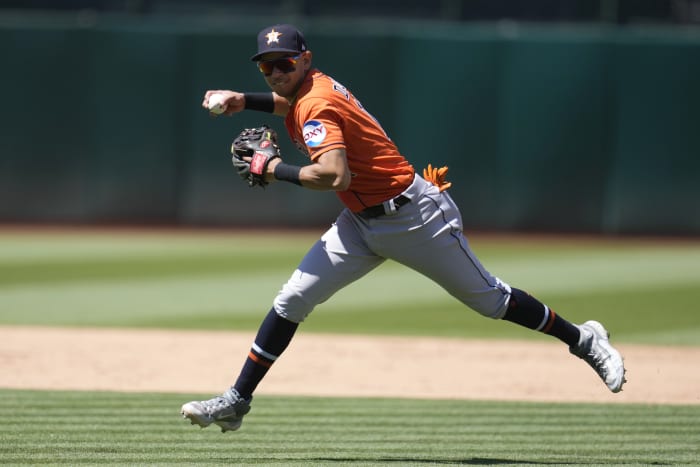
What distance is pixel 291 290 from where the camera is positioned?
16.2 feet

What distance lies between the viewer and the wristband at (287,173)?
15.4 feet

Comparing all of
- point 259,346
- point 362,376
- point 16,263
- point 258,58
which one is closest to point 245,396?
point 259,346

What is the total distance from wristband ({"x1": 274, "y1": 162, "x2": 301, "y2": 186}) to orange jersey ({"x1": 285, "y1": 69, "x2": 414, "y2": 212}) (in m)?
0.10

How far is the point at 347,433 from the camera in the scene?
5.66 m

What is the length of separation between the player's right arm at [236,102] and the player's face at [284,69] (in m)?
0.33

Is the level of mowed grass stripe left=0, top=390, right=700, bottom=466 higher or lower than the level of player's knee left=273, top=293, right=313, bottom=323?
lower

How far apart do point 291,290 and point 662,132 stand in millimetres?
11119

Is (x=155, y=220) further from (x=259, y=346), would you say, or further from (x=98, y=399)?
(x=259, y=346)

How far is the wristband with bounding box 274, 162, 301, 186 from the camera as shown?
15.4 ft

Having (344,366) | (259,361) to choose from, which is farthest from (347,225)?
(344,366)

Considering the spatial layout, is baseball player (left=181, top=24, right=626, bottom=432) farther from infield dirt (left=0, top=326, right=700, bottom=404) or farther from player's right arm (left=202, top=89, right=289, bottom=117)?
infield dirt (left=0, top=326, right=700, bottom=404)

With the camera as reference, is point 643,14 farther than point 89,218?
Yes

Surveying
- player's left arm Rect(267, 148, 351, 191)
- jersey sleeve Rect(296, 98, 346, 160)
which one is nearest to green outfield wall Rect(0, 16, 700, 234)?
jersey sleeve Rect(296, 98, 346, 160)

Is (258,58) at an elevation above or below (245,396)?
above
